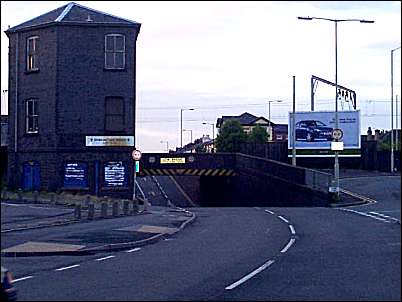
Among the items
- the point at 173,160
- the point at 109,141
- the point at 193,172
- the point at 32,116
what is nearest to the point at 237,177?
the point at 193,172

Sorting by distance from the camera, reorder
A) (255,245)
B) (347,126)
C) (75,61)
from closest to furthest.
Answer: (255,245) → (75,61) → (347,126)

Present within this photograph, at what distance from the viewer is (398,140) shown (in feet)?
26.7

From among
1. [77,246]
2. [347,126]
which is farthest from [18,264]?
[347,126]

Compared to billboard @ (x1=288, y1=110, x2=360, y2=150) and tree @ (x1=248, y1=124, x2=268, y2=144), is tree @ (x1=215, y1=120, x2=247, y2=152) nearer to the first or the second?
tree @ (x1=248, y1=124, x2=268, y2=144)

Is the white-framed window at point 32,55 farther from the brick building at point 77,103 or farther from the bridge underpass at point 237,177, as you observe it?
the bridge underpass at point 237,177

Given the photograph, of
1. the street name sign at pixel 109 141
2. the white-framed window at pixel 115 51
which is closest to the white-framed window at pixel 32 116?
the street name sign at pixel 109 141

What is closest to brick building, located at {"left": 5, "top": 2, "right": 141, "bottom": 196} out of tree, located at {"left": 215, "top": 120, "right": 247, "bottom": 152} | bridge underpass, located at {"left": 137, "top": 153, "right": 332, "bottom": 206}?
bridge underpass, located at {"left": 137, "top": 153, "right": 332, "bottom": 206}

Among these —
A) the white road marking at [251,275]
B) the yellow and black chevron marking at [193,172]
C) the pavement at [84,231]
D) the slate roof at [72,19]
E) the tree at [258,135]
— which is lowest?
the pavement at [84,231]

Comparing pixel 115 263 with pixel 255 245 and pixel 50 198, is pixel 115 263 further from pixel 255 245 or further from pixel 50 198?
pixel 50 198

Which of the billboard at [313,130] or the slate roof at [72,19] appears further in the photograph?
the billboard at [313,130]

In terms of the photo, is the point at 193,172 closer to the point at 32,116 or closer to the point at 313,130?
the point at 313,130

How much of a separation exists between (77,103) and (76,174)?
4.12 meters

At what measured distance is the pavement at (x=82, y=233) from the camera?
22.9 m

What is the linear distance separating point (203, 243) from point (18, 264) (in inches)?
233
